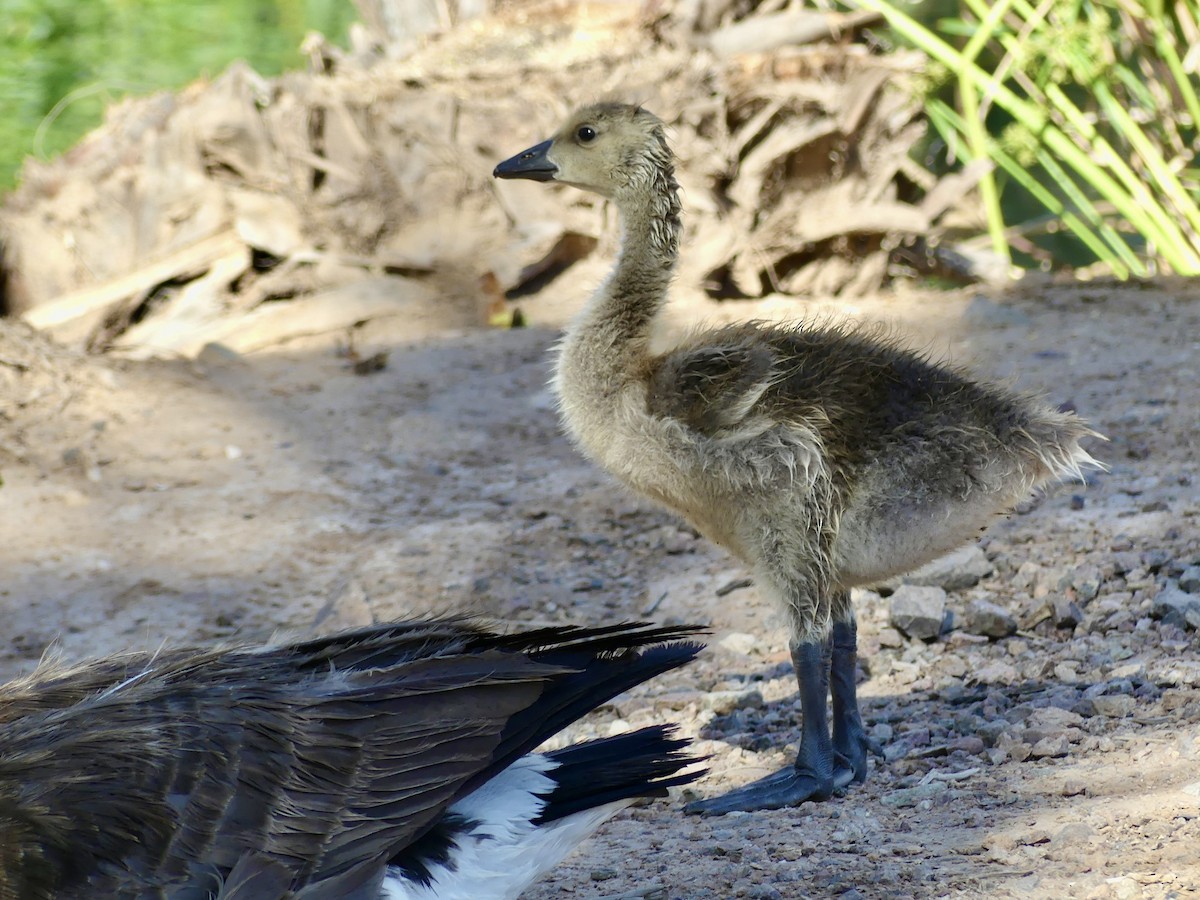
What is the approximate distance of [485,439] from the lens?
7074 mm

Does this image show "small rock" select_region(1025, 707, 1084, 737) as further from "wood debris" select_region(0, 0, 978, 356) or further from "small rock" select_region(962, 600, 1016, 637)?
"wood debris" select_region(0, 0, 978, 356)

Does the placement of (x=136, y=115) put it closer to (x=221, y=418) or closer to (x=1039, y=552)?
(x=221, y=418)

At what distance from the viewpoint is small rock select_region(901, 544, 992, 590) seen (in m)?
4.96

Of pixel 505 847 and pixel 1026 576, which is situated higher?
pixel 505 847

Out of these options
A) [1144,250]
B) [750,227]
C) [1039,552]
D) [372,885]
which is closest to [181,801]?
[372,885]

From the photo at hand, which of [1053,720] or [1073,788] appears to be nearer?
[1073,788]

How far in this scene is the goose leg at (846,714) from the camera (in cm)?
390

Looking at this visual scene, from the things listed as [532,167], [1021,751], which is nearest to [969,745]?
[1021,751]

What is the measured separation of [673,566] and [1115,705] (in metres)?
2.18

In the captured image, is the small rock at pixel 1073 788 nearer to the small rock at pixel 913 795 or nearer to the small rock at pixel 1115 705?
the small rock at pixel 913 795

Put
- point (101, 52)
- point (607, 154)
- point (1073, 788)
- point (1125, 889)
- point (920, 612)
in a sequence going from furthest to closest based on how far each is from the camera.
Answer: point (101, 52), point (920, 612), point (607, 154), point (1073, 788), point (1125, 889)

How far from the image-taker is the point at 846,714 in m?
3.96

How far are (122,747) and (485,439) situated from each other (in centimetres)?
434

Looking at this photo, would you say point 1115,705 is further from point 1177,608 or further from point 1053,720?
point 1177,608
